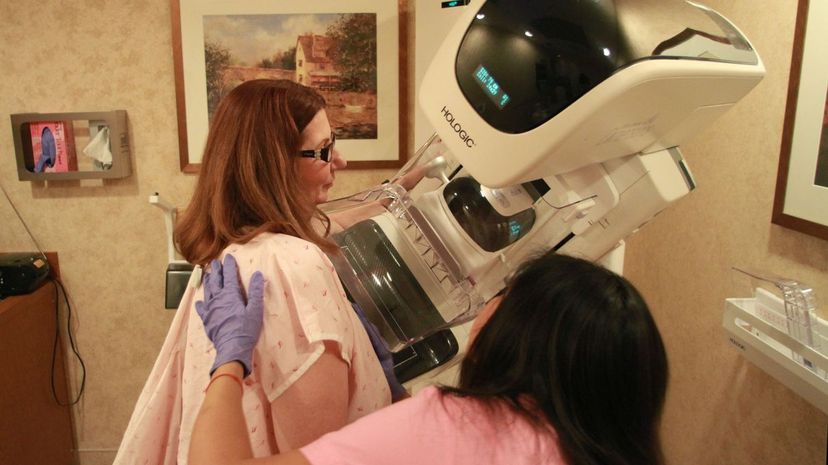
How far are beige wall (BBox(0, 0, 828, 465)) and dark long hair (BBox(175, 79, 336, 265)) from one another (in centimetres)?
104

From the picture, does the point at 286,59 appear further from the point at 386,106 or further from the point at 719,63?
the point at 719,63

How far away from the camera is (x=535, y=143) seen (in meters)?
0.74

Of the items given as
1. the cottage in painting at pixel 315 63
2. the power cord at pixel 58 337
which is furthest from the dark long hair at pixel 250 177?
the power cord at pixel 58 337

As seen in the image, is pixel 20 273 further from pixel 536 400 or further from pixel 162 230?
pixel 536 400

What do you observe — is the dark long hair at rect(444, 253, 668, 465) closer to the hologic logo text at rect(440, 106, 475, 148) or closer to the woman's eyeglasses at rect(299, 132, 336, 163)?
the hologic logo text at rect(440, 106, 475, 148)

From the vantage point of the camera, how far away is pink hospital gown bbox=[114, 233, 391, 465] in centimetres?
93

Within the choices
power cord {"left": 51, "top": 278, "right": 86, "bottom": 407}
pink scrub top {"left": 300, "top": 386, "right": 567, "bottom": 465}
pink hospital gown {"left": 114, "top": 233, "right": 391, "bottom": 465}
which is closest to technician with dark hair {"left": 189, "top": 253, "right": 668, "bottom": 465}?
pink scrub top {"left": 300, "top": 386, "right": 567, "bottom": 465}

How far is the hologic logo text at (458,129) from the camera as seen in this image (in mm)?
813

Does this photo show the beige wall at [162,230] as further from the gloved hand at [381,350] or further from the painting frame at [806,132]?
the gloved hand at [381,350]

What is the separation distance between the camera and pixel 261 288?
35.6 inches

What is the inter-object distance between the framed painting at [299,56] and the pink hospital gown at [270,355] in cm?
131

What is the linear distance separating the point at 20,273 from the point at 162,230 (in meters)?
0.50

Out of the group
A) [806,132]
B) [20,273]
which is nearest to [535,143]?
[806,132]

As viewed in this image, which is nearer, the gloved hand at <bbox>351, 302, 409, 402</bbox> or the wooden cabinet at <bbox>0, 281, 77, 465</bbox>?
the gloved hand at <bbox>351, 302, 409, 402</bbox>
